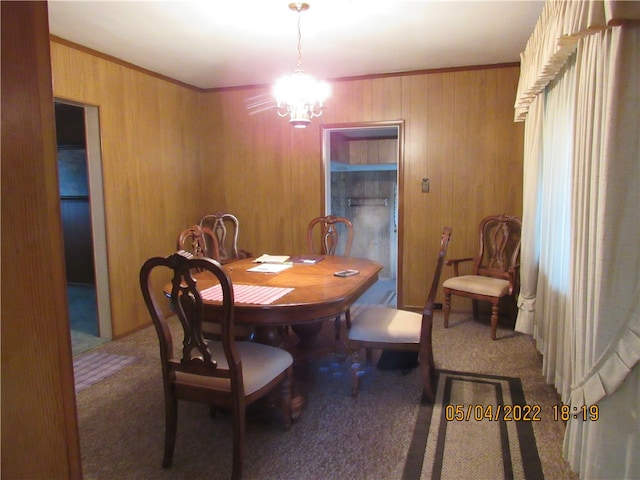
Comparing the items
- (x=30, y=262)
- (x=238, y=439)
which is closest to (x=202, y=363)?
(x=238, y=439)

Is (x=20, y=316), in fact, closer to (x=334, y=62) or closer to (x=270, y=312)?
(x=270, y=312)

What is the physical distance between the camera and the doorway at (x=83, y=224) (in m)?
3.46

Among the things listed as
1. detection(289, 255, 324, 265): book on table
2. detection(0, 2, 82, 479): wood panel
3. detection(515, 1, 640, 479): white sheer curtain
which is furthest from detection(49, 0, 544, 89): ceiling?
detection(0, 2, 82, 479): wood panel

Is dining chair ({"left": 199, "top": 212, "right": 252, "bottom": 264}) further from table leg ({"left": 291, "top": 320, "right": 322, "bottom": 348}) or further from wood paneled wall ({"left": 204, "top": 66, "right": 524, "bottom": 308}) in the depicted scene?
table leg ({"left": 291, "top": 320, "right": 322, "bottom": 348})

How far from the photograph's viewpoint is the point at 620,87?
1.50 metres

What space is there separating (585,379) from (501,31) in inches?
97.6

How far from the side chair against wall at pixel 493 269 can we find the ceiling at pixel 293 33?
1492 millimetres

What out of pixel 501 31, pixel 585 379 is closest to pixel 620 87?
pixel 585 379

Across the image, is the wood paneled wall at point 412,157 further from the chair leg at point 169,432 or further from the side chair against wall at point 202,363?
the chair leg at point 169,432

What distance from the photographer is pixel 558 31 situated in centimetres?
202

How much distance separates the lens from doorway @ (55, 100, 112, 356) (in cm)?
346

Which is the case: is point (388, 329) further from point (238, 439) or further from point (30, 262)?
point (30, 262)

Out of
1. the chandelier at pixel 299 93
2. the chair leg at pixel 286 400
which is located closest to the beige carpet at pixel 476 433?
the chair leg at pixel 286 400

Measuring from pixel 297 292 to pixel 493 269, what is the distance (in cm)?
241
